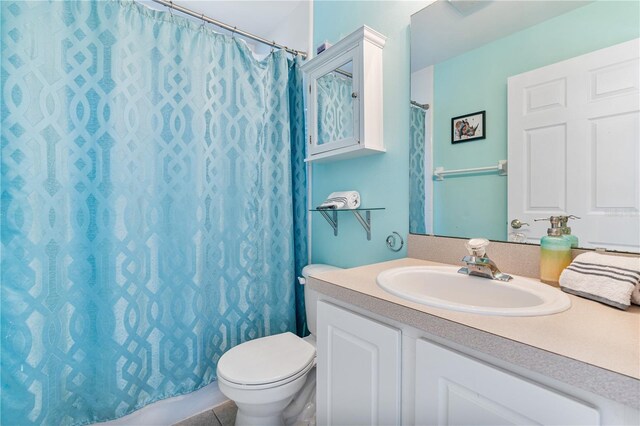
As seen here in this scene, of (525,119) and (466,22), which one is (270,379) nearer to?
(525,119)

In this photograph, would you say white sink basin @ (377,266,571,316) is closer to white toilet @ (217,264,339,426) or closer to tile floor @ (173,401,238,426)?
white toilet @ (217,264,339,426)

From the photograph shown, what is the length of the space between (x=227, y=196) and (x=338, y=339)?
0.97 metres

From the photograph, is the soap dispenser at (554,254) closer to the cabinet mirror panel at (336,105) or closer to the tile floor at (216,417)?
the cabinet mirror panel at (336,105)

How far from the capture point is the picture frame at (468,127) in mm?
1059

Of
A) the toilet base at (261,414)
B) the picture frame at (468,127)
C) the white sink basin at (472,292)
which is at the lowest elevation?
the toilet base at (261,414)

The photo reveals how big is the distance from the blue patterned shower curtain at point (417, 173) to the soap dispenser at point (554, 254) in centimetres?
44

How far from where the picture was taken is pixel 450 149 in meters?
1.15

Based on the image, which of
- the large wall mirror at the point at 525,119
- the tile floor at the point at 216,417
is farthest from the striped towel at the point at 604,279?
the tile floor at the point at 216,417

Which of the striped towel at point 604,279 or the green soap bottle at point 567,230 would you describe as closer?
the striped towel at point 604,279

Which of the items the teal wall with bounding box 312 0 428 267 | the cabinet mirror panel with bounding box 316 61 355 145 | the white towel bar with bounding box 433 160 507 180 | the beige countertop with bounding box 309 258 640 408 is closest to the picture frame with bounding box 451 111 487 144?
the white towel bar with bounding box 433 160 507 180

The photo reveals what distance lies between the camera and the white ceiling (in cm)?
94

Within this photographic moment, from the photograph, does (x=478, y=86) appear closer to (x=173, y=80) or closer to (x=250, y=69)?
(x=250, y=69)

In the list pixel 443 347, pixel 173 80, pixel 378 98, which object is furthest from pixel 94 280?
pixel 378 98

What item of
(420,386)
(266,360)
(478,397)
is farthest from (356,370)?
(266,360)
